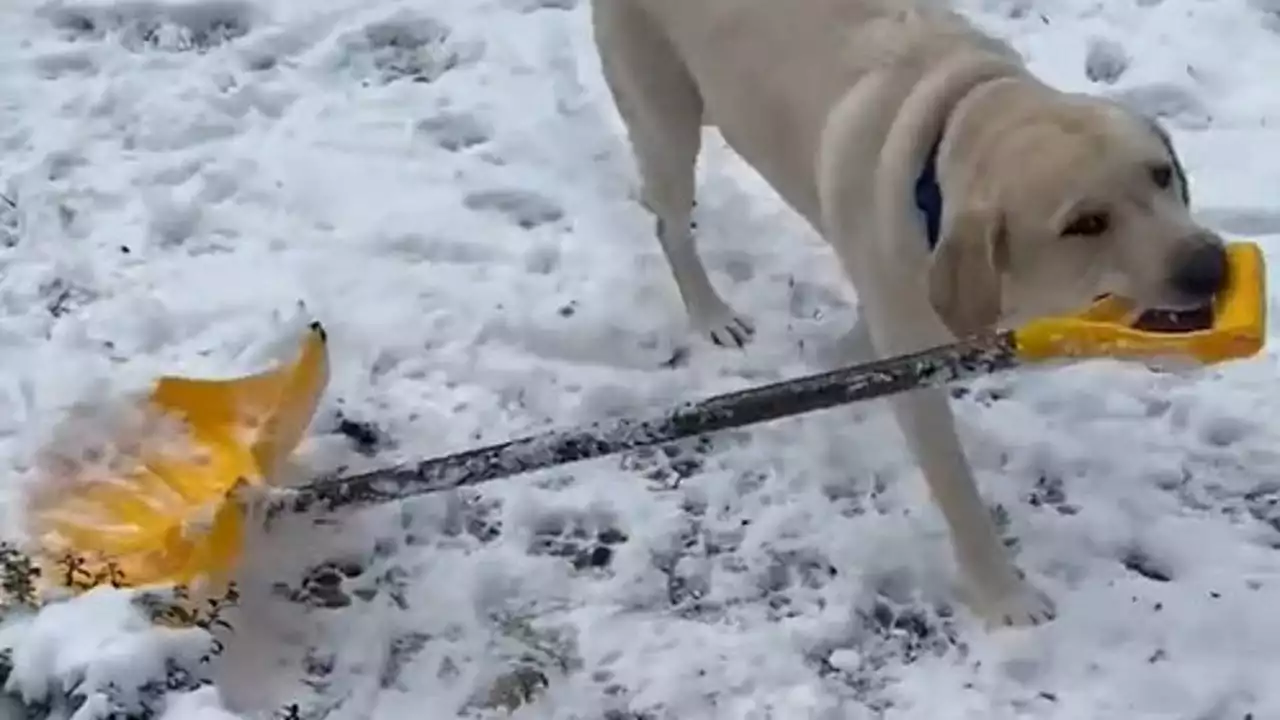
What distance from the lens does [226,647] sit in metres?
3.14

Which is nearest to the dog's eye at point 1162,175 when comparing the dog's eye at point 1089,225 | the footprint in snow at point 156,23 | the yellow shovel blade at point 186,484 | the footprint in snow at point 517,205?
the dog's eye at point 1089,225

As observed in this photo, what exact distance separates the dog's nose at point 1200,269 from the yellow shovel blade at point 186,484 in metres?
1.65

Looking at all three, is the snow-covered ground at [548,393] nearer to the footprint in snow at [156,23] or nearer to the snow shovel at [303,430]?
the footprint in snow at [156,23]

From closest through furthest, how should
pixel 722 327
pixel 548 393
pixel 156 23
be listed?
pixel 548 393, pixel 722 327, pixel 156 23

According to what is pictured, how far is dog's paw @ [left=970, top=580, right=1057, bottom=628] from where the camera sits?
10.4 feet

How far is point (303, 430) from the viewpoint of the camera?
3.57 m

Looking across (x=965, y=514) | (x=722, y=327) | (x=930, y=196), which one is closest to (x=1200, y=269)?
(x=930, y=196)

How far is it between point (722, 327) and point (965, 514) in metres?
0.87

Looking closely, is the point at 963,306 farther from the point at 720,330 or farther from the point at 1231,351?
the point at 720,330

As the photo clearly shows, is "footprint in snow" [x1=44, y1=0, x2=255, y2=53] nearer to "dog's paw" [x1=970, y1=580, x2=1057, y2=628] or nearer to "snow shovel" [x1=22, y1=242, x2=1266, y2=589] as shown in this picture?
"snow shovel" [x1=22, y1=242, x2=1266, y2=589]

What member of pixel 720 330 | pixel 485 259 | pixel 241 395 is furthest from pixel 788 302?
pixel 241 395

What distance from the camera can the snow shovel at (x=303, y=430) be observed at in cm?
273

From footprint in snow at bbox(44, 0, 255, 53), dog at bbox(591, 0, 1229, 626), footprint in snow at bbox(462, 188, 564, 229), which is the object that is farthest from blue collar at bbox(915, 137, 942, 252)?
footprint in snow at bbox(44, 0, 255, 53)

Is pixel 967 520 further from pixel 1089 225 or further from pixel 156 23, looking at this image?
pixel 156 23
